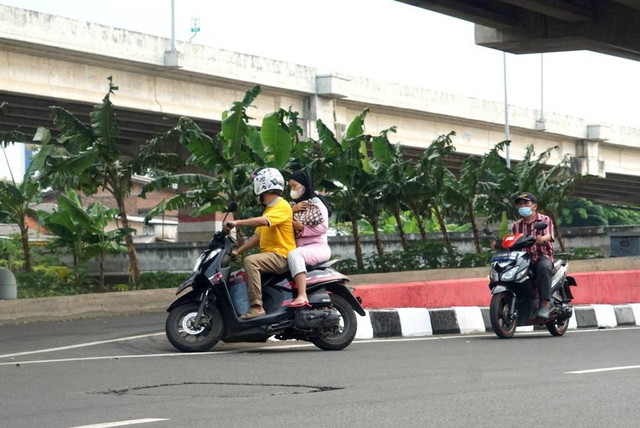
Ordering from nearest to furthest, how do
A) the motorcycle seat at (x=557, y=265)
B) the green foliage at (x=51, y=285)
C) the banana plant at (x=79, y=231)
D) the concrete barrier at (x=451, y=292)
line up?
the motorcycle seat at (x=557, y=265) < the concrete barrier at (x=451, y=292) < the green foliage at (x=51, y=285) < the banana plant at (x=79, y=231)

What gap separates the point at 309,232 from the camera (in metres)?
10.6

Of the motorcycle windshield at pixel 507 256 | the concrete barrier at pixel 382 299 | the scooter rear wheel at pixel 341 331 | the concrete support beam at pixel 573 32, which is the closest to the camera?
the scooter rear wheel at pixel 341 331

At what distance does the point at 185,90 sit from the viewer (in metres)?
35.3

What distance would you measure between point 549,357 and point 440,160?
15.4 meters

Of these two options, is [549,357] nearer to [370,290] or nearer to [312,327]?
[312,327]

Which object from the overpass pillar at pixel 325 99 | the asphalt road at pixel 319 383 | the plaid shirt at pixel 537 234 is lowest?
the asphalt road at pixel 319 383

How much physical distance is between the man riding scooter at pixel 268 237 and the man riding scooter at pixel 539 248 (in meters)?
3.12

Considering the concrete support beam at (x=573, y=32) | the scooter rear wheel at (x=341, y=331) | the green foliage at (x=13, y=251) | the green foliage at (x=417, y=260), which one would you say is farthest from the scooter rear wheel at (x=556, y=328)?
the green foliage at (x=13, y=251)

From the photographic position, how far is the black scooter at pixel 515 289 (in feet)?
40.6

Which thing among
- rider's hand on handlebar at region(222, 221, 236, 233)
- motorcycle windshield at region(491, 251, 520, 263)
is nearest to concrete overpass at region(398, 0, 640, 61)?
motorcycle windshield at region(491, 251, 520, 263)

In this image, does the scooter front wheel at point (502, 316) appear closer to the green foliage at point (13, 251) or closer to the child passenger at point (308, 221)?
the child passenger at point (308, 221)

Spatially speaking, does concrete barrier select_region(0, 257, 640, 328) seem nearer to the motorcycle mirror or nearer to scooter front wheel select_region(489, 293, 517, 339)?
scooter front wheel select_region(489, 293, 517, 339)

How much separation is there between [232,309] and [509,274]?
336 cm

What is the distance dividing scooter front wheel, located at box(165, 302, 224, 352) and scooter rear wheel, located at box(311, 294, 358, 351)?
0.85 meters
